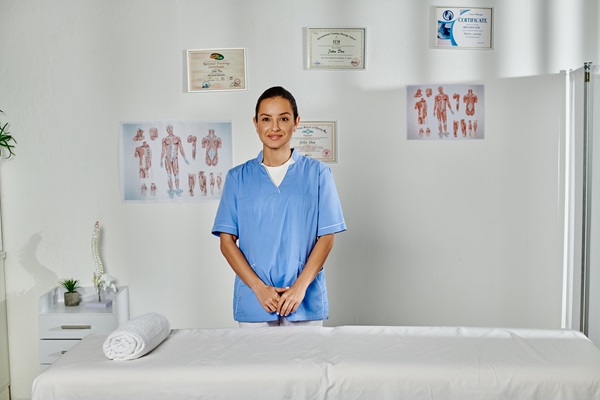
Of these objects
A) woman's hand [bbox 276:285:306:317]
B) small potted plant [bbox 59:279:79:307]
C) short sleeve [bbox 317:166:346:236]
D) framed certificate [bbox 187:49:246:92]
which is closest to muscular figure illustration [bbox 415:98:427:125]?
framed certificate [bbox 187:49:246:92]

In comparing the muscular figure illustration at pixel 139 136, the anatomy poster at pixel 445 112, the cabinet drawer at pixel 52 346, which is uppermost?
the anatomy poster at pixel 445 112

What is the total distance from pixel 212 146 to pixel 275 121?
1059 millimetres

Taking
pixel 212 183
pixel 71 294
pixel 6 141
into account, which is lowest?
pixel 71 294

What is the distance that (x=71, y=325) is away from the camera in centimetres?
288

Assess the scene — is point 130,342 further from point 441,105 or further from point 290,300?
point 441,105

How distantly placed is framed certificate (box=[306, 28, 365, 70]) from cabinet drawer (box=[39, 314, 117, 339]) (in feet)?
5.12

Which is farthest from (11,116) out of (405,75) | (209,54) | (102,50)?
(405,75)

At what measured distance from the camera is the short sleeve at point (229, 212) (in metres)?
2.29

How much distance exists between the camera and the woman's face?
2217 millimetres

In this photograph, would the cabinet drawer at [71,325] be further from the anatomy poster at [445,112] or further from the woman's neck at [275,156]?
the anatomy poster at [445,112]

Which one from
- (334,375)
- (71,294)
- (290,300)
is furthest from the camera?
(71,294)

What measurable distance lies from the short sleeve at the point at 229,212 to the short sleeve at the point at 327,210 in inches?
11.9

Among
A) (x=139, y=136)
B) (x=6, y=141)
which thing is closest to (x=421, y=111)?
(x=139, y=136)

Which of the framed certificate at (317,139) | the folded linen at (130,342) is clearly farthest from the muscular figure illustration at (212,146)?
the folded linen at (130,342)
